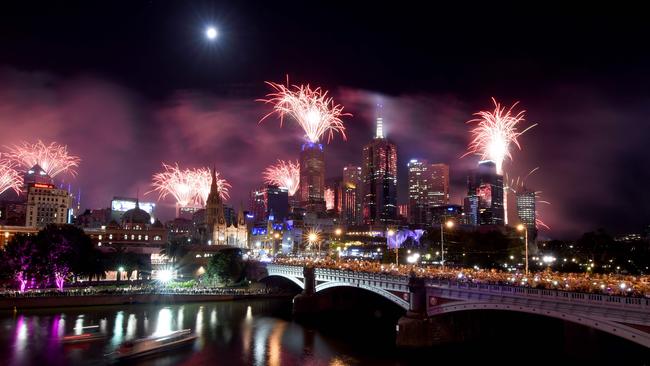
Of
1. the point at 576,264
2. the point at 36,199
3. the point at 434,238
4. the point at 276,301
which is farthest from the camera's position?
the point at 36,199

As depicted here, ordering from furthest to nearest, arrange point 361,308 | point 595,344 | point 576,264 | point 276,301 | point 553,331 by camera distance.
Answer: point 576,264 → point 276,301 → point 361,308 → point 553,331 → point 595,344

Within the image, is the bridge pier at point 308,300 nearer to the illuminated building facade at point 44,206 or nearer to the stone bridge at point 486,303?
the stone bridge at point 486,303

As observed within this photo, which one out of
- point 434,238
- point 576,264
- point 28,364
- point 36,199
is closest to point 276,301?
point 434,238

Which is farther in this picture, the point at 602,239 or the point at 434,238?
the point at 434,238

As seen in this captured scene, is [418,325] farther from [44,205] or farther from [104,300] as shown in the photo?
[44,205]

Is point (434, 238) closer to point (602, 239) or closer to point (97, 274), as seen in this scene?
point (602, 239)

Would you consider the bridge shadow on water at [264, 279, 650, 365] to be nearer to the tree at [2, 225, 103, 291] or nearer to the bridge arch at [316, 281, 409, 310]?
the bridge arch at [316, 281, 409, 310]

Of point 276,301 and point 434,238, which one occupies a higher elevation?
point 434,238

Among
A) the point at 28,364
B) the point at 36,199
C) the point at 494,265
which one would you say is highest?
the point at 36,199
